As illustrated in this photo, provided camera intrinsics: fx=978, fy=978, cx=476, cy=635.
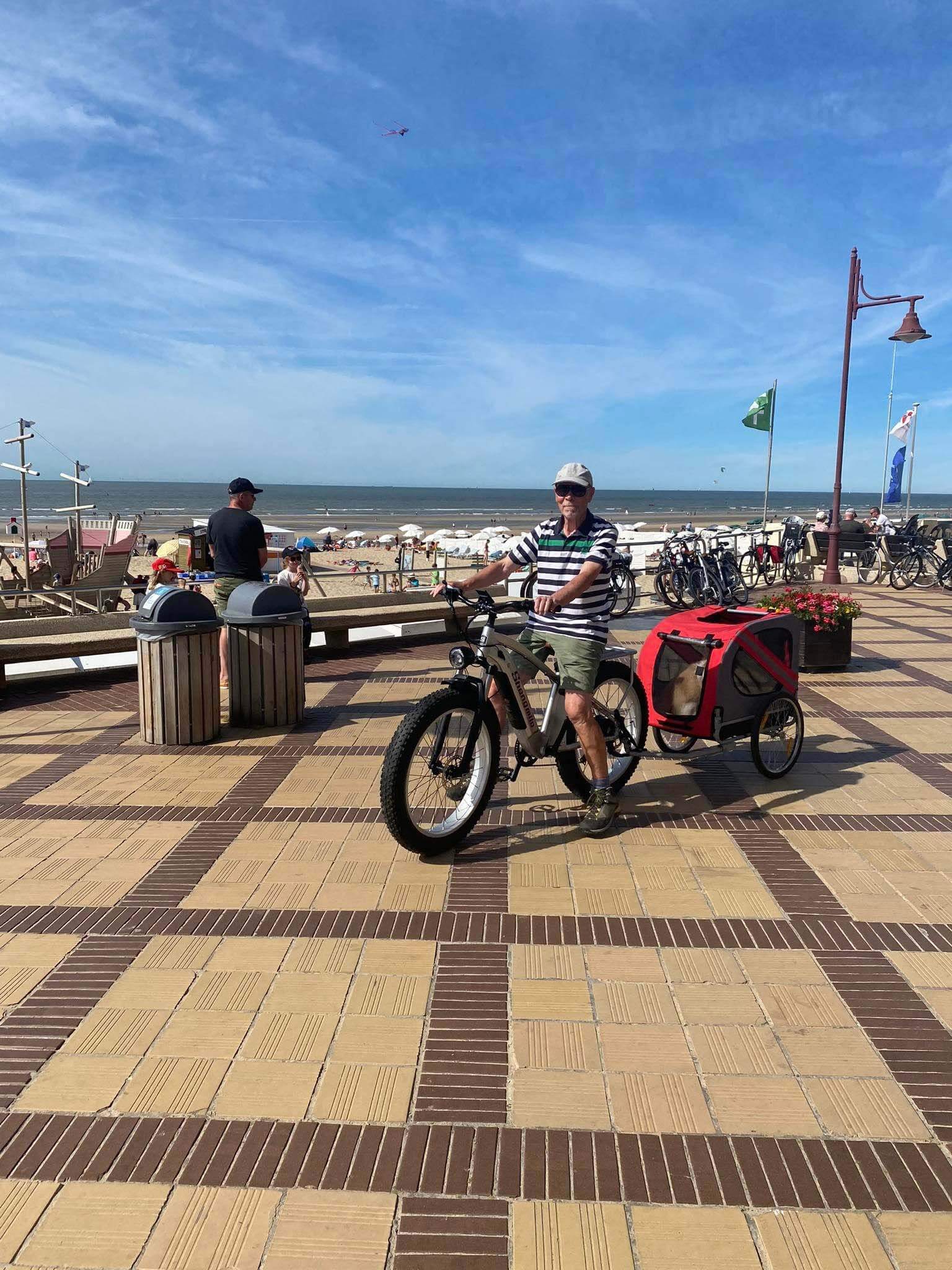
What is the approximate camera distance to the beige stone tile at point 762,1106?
2.59 meters

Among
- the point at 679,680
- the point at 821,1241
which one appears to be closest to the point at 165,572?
the point at 679,680

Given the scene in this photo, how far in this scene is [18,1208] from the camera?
229 centimetres

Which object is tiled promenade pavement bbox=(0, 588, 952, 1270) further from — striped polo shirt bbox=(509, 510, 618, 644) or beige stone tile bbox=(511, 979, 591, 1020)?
striped polo shirt bbox=(509, 510, 618, 644)

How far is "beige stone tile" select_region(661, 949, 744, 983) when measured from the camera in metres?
3.40

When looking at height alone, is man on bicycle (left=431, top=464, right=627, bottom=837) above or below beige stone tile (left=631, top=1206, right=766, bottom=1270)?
above

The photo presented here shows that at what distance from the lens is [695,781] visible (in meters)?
5.82

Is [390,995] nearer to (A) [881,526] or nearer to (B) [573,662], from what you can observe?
(B) [573,662]

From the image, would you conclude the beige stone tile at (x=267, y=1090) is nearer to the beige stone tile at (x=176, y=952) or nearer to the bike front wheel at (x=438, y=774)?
the beige stone tile at (x=176, y=952)

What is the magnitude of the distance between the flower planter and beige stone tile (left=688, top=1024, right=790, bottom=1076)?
6.44 meters

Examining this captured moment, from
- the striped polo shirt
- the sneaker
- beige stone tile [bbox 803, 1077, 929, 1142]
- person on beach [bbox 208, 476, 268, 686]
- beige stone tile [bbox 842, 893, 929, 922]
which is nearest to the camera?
beige stone tile [bbox 803, 1077, 929, 1142]

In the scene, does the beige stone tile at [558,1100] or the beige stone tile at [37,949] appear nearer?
the beige stone tile at [558,1100]

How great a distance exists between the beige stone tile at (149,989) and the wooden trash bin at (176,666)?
3.12 m

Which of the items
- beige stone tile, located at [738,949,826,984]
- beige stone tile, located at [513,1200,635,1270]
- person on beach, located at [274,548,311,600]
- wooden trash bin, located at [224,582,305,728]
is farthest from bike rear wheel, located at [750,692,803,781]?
person on beach, located at [274,548,311,600]

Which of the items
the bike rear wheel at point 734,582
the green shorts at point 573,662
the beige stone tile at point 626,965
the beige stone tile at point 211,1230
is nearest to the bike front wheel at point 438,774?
the green shorts at point 573,662
